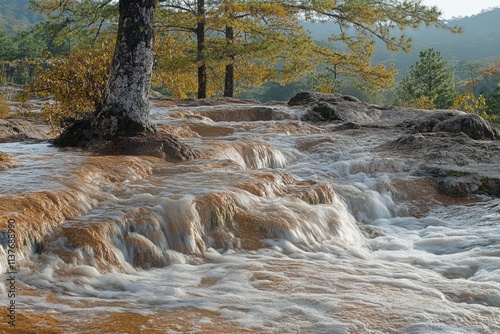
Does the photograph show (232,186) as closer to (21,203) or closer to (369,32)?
(21,203)

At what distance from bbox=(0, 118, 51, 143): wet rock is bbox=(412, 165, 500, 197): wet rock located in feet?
22.5

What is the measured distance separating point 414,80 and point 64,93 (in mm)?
41335

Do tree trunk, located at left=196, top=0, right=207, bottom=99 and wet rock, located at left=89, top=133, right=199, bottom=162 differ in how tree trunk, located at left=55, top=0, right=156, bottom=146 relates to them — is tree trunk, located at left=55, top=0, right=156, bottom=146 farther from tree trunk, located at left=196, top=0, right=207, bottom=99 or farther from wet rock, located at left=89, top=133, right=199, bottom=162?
tree trunk, located at left=196, top=0, right=207, bottom=99

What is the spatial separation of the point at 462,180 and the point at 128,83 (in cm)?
504

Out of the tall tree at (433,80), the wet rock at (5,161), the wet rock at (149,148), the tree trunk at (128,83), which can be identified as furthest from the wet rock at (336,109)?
the tall tree at (433,80)

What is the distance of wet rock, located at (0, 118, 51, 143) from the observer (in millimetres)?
9633

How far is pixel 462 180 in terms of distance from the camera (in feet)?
25.6

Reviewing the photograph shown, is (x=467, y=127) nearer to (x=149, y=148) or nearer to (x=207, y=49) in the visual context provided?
(x=149, y=148)

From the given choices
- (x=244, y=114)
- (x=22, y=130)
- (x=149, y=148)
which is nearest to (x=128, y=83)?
(x=149, y=148)

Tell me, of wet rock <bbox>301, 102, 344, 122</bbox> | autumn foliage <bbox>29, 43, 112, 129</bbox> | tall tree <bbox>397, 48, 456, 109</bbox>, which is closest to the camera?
autumn foliage <bbox>29, 43, 112, 129</bbox>

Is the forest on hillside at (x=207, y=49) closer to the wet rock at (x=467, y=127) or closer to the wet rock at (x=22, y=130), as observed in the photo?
the wet rock at (x=22, y=130)

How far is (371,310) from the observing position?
138 inches

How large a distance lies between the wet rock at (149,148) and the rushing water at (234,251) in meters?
0.33

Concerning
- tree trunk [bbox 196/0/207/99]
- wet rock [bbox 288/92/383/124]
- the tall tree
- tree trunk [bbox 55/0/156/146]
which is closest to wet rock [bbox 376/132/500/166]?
wet rock [bbox 288/92/383/124]
